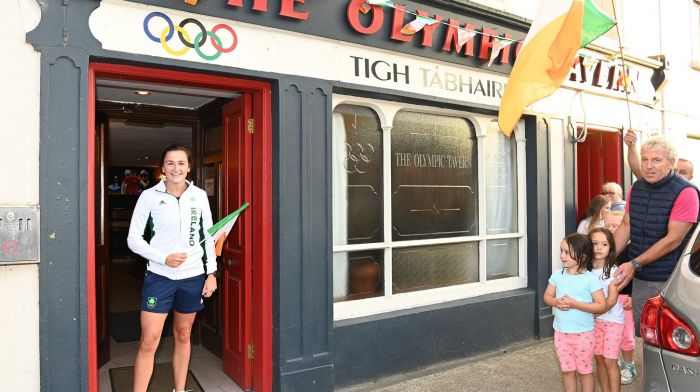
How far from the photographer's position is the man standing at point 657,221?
3594mm

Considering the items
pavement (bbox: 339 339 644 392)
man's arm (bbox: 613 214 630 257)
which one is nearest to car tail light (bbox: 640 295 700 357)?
man's arm (bbox: 613 214 630 257)

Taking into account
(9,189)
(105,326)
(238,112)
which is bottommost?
(105,326)

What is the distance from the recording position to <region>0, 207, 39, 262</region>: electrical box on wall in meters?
3.23

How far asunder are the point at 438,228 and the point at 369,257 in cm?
96

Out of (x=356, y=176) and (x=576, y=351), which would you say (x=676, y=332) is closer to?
(x=576, y=351)

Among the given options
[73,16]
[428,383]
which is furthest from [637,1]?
[73,16]

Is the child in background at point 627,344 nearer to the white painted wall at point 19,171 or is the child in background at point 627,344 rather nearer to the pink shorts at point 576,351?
the pink shorts at point 576,351

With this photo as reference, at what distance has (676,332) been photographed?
8.00ft

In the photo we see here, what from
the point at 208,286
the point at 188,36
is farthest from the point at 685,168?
the point at 188,36

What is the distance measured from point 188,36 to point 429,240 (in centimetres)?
303

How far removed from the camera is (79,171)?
3443 millimetres

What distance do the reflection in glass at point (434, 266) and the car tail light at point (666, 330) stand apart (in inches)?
109

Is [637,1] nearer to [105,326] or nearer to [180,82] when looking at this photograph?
[180,82]

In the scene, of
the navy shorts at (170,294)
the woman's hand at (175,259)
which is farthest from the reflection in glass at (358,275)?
the woman's hand at (175,259)
